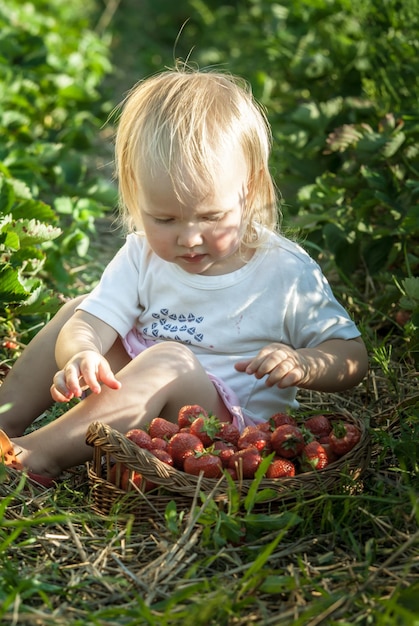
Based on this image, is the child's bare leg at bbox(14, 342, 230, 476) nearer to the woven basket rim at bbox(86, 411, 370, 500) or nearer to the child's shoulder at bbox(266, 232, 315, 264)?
the woven basket rim at bbox(86, 411, 370, 500)

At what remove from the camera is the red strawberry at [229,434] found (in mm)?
2355

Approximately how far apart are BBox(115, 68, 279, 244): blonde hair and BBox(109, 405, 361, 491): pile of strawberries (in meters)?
0.62

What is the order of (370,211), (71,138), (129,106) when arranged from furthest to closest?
(71,138) → (370,211) → (129,106)

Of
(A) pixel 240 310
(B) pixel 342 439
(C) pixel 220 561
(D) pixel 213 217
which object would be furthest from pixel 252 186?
(C) pixel 220 561

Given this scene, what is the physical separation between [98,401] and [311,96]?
10.5 ft

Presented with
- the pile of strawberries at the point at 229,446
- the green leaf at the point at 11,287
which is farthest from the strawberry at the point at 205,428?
the green leaf at the point at 11,287

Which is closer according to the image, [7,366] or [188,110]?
[188,110]

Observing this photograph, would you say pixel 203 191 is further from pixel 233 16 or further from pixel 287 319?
pixel 233 16

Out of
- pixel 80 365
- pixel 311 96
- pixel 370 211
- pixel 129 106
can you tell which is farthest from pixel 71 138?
pixel 80 365

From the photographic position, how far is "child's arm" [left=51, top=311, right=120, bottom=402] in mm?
2391

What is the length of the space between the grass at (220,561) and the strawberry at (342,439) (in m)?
0.12

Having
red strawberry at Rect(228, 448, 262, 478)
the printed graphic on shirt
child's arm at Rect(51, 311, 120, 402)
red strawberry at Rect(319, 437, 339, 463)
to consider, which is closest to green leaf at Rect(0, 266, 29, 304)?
child's arm at Rect(51, 311, 120, 402)

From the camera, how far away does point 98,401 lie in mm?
2445

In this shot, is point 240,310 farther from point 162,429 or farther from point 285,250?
point 162,429
